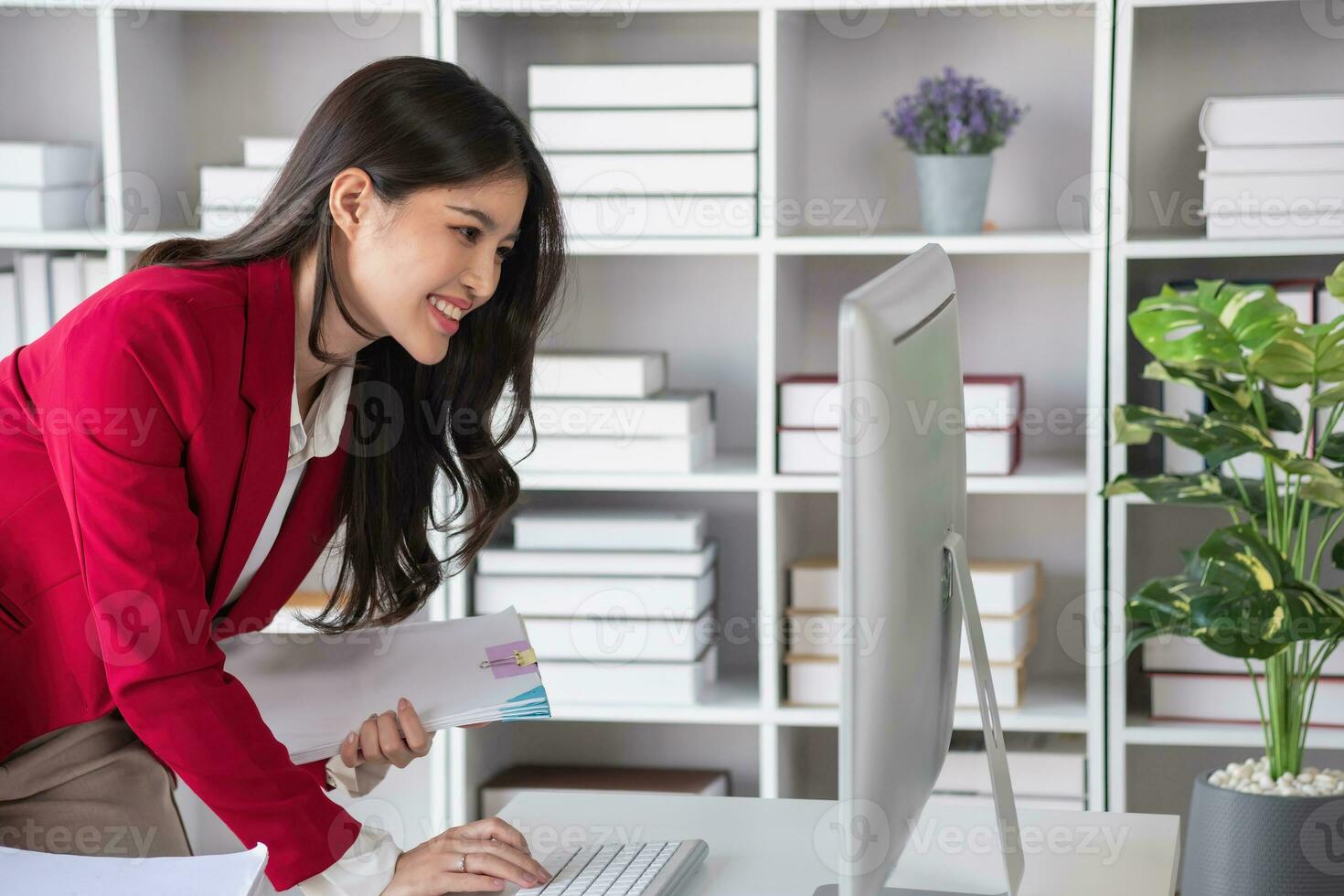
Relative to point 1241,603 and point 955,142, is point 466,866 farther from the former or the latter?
point 955,142

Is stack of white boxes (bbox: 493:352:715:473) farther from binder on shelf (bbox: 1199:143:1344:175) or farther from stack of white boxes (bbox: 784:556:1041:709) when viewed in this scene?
binder on shelf (bbox: 1199:143:1344:175)

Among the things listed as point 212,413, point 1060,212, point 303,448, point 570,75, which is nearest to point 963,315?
point 1060,212

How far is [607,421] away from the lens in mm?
2436

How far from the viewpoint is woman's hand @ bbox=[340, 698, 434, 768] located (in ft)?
4.28

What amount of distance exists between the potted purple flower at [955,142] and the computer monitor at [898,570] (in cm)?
127

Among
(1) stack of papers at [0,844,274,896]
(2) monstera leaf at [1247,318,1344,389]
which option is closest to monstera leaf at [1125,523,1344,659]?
(2) monstera leaf at [1247,318,1344,389]

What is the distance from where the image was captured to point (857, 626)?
0.87m

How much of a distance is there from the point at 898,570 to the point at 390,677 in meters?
0.63

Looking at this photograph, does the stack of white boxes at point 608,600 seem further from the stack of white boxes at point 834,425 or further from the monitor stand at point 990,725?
the monitor stand at point 990,725

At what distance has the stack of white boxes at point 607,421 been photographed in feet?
7.95

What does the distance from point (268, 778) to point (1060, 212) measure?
75.0 inches

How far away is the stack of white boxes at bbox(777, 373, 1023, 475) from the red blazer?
1.21 m

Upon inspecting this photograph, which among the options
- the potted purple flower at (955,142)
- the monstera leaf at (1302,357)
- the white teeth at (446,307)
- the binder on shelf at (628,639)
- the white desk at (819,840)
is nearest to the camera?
the white desk at (819,840)

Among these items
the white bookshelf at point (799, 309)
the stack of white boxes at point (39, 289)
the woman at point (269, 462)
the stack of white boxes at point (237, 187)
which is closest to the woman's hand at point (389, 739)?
the woman at point (269, 462)
